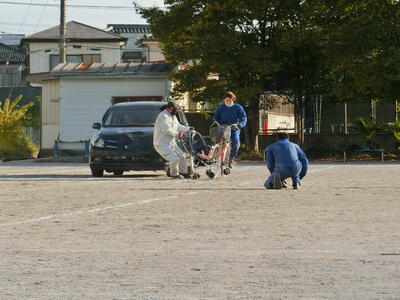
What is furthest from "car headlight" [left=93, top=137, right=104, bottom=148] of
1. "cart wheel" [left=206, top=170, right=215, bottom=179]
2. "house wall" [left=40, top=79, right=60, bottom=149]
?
"house wall" [left=40, top=79, right=60, bottom=149]

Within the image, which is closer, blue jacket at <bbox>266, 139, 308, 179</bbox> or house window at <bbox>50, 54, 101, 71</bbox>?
blue jacket at <bbox>266, 139, 308, 179</bbox>

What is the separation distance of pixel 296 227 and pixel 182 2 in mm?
26809

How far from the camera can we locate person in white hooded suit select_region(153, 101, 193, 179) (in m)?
21.3

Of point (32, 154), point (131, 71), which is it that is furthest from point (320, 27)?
point (32, 154)

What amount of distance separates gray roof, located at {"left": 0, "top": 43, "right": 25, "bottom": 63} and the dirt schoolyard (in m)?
69.6

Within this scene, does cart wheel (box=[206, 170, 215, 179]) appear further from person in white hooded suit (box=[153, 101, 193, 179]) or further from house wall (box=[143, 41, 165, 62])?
house wall (box=[143, 41, 165, 62])

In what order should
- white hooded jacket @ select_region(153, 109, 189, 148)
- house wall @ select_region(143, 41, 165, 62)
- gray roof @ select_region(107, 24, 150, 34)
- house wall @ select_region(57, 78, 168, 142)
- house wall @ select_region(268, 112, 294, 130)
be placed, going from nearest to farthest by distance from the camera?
white hooded jacket @ select_region(153, 109, 189, 148) → house wall @ select_region(268, 112, 294, 130) → house wall @ select_region(57, 78, 168, 142) → house wall @ select_region(143, 41, 165, 62) → gray roof @ select_region(107, 24, 150, 34)

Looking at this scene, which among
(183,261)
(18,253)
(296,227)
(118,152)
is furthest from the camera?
(118,152)

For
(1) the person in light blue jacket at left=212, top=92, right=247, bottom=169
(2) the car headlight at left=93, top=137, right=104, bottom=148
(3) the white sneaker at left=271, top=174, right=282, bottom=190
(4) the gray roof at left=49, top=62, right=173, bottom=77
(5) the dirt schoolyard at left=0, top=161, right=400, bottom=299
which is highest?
(4) the gray roof at left=49, top=62, right=173, bottom=77

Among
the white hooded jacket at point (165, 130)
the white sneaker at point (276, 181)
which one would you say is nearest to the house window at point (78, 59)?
the white hooded jacket at point (165, 130)

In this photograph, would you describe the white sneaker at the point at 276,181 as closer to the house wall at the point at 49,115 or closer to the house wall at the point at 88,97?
the house wall at the point at 88,97

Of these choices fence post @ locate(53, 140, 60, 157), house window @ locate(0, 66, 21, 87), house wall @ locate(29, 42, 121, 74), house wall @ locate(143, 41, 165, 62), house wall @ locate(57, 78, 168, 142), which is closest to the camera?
fence post @ locate(53, 140, 60, 157)

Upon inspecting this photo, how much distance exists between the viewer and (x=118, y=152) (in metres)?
22.8

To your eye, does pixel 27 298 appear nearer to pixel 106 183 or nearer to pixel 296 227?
pixel 296 227
